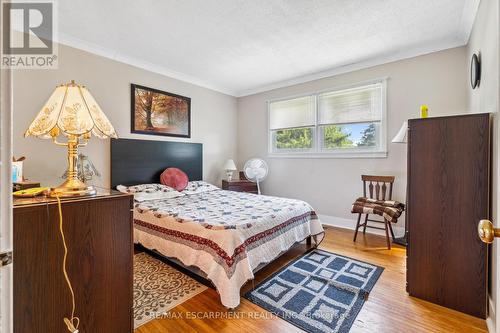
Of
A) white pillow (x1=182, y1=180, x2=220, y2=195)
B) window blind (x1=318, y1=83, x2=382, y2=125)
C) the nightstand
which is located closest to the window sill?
window blind (x1=318, y1=83, x2=382, y2=125)

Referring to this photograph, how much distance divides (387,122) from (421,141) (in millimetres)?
1696

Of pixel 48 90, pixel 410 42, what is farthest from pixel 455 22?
pixel 48 90

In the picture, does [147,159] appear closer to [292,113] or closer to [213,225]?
[213,225]

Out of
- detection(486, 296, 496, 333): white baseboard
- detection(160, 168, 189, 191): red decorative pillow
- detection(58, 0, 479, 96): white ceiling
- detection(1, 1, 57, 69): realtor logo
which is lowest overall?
detection(486, 296, 496, 333): white baseboard

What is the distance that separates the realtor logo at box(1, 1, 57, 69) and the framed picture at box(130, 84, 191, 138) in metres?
0.99

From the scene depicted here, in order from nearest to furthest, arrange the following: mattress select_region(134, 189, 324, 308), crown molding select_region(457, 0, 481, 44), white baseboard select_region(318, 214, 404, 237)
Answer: mattress select_region(134, 189, 324, 308)
crown molding select_region(457, 0, 481, 44)
white baseboard select_region(318, 214, 404, 237)

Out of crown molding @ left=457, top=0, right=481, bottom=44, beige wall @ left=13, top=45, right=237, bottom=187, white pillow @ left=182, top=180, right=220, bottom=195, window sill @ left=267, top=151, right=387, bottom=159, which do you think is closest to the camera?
crown molding @ left=457, top=0, right=481, bottom=44

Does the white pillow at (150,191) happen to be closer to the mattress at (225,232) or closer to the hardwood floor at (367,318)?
the mattress at (225,232)

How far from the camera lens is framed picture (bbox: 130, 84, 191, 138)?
3545mm

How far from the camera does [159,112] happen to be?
150 inches

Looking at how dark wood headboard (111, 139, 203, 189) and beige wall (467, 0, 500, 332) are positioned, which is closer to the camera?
beige wall (467, 0, 500, 332)

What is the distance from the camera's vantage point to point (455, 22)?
8.25 ft

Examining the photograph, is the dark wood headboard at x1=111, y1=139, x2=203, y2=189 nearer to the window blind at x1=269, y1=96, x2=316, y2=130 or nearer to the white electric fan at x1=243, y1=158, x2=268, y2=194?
the white electric fan at x1=243, y1=158, x2=268, y2=194

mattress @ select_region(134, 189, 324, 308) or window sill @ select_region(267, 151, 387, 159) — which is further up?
window sill @ select_region(267, 151, 387, 159)
